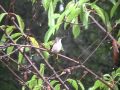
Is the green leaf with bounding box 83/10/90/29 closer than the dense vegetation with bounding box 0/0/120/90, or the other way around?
the green leaf with bounding box 83/10/90/29

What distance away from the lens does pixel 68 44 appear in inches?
132

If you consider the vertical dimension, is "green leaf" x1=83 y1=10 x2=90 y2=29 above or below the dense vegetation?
above

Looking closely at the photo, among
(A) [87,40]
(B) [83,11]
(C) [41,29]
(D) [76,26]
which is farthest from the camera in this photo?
(C) [41,29]

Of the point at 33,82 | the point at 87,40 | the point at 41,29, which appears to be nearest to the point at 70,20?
the point at 33,82

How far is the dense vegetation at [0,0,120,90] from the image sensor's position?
109 cm

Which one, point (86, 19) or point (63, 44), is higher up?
point (86, 19)

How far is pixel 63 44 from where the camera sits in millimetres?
3312

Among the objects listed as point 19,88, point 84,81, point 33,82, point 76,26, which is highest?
point 76,26

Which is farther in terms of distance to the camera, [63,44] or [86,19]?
[63,44]

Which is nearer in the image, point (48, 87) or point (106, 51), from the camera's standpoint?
point (48, 87)

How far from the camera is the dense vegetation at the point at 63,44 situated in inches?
43.0

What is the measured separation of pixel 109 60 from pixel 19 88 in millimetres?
1195

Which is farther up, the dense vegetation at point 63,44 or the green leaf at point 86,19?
the green leaf at point 86,19

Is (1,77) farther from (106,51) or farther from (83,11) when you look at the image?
(83,11)
